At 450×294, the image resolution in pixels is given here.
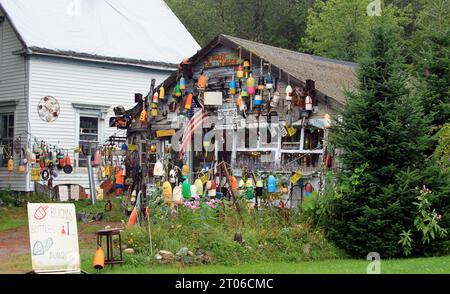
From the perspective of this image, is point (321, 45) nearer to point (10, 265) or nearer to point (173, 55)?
point (173, 55)

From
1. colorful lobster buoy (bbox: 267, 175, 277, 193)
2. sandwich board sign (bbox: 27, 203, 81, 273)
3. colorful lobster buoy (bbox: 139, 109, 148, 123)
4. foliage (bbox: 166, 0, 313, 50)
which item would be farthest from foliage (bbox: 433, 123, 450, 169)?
foliage (bbox: 166, 0, 313, 50)

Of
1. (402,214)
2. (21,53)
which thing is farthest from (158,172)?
(21,53)

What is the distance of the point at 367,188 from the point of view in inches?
573

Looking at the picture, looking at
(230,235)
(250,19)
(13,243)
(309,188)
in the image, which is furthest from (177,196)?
(250,19)

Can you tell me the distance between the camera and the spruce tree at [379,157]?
14219 mm

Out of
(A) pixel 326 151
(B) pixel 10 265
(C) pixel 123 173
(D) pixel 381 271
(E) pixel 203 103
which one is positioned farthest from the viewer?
(C) pixel 123 173

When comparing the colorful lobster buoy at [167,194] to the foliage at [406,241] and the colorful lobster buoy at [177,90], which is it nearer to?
the foliage at [406,241]

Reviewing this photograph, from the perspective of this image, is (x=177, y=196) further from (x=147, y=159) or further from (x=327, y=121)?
(x=327, y=121)

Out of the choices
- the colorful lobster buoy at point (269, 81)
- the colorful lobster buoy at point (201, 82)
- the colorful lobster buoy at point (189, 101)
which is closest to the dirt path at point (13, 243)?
the colorful lobster buoy at point (189, 101)

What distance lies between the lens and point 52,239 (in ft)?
36.0

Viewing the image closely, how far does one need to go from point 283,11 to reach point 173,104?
1096 inches

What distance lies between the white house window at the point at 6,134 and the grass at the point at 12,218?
322 centimetres

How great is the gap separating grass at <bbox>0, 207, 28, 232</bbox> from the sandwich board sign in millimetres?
8904

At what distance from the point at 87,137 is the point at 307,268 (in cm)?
1620
